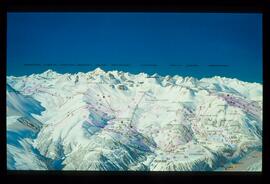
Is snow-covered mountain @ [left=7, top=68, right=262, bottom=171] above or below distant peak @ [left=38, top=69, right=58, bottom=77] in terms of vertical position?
below

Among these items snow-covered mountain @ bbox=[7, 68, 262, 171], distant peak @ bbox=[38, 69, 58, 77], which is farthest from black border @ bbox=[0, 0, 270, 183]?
distant peak @ bbox=[38, 69, 58, 77]

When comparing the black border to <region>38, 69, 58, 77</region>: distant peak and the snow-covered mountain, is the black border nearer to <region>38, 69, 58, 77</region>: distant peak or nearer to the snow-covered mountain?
the snow-covered mountain
